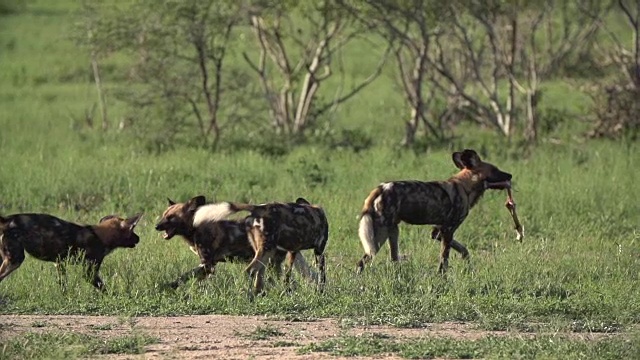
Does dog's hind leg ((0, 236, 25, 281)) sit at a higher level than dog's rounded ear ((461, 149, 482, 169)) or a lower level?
lower

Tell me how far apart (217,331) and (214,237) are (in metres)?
1.73

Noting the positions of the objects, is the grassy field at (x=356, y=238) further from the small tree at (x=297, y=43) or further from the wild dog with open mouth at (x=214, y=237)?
the small tree at (x=297, y=43)

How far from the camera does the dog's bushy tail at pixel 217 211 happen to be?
9031mm

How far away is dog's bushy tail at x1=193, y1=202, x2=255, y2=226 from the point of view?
29.6ft

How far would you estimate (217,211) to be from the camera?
29.9 ft

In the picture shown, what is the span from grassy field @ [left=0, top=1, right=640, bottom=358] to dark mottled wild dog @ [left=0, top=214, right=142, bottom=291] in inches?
5.3

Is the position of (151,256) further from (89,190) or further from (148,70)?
(148,70)

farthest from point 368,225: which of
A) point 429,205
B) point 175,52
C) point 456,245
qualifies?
point 175,52

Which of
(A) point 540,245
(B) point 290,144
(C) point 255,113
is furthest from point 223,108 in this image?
(A) point 540,245

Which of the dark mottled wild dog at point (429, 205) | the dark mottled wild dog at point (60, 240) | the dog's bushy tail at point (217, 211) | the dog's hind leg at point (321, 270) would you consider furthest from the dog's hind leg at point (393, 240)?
the dark mottled wild dog at point (60, 240)

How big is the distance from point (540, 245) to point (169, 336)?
12.8 ft

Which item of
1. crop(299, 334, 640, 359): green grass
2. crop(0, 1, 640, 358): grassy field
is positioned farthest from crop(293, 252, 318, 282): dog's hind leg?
crop(299, 334, 640, 359): green grass

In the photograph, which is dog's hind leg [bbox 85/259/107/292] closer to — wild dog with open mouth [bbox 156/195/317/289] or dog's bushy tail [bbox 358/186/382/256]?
→ wild dog with open mouth [bbox 156/195/317/289]

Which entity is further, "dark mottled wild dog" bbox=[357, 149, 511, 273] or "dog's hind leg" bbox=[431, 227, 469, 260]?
"dog's hind leg" bbox=[431, 227, 469, 260]
